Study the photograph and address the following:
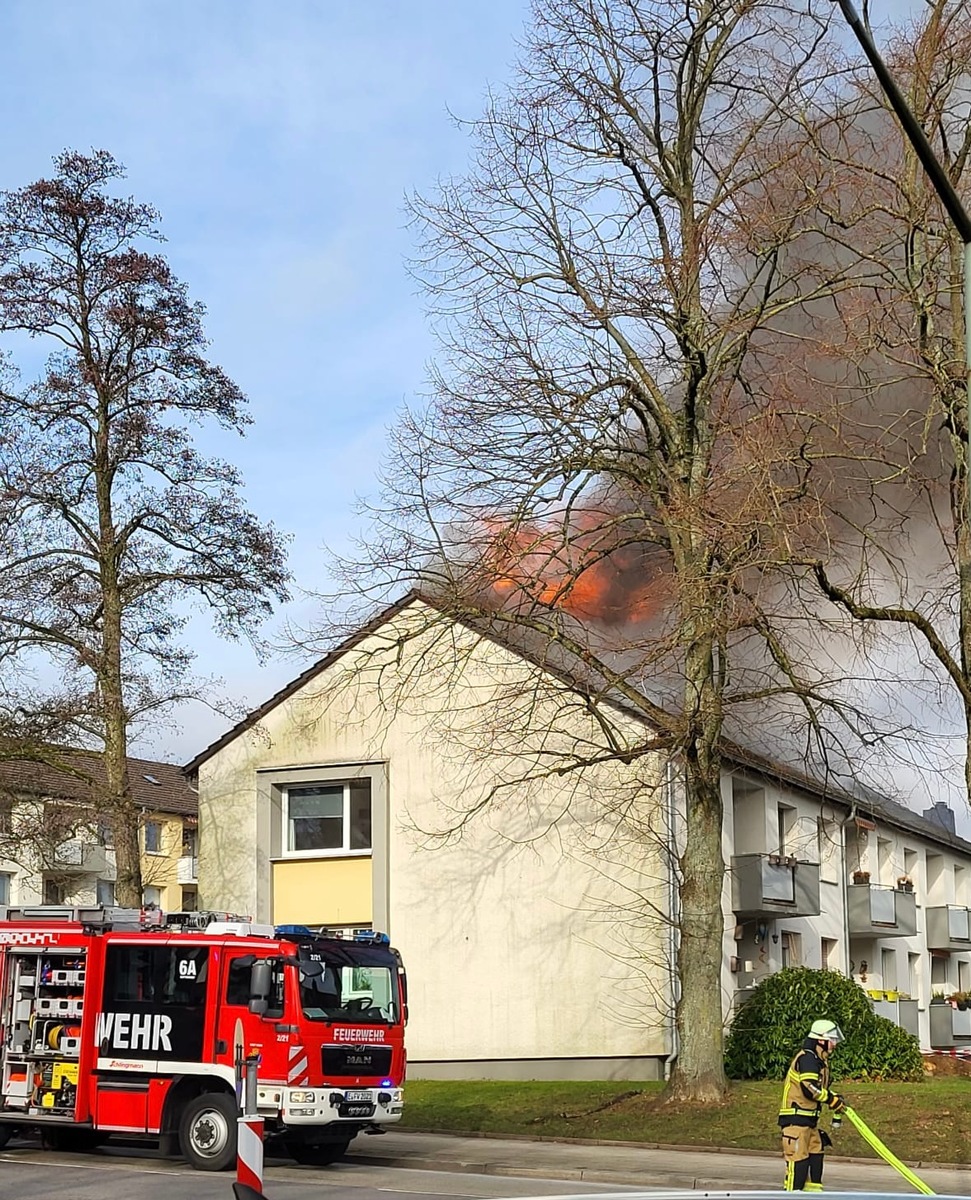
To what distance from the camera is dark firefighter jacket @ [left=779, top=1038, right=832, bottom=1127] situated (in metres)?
11.9

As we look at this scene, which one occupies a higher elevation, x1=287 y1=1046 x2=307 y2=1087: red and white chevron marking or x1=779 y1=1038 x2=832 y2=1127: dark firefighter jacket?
x1=779 y1=1038 x2=832 y2=1127: dark firefighter jacket

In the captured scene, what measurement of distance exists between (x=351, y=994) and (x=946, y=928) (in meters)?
28.8

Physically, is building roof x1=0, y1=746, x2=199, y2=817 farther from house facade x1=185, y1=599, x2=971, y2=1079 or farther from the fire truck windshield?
the fire truck windshield

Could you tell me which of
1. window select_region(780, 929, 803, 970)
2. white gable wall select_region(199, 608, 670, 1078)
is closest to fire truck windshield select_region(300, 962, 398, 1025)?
white gable wall select_region(199, 608, 670, 1078)

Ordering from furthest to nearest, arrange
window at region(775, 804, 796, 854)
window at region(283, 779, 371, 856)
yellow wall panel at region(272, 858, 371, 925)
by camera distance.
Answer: window at region(775, 804, 796, 854)
window at region(283, 779, 371, 856)
yellow wall panel at region(272, 858, 371, 925)

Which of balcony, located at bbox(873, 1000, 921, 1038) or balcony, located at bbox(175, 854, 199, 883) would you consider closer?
balcony, located at bbox(873, 1000, 921, 1038)

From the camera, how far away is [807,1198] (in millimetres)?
4164

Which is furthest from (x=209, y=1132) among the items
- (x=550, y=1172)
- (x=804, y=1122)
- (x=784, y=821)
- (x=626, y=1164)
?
(x=784, y=821)

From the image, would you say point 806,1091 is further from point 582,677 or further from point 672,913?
point 672,913

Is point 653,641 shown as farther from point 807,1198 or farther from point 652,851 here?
point 807,1198

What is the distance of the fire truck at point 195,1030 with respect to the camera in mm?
16656

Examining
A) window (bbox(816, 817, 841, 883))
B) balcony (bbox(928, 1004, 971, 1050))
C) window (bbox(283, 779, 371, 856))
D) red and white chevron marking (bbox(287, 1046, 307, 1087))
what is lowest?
balcony (bbox(928, 1004, 971, 1050))

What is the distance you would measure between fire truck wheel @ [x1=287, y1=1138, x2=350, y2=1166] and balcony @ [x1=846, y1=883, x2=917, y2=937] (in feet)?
67.0

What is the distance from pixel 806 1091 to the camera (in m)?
12.0
